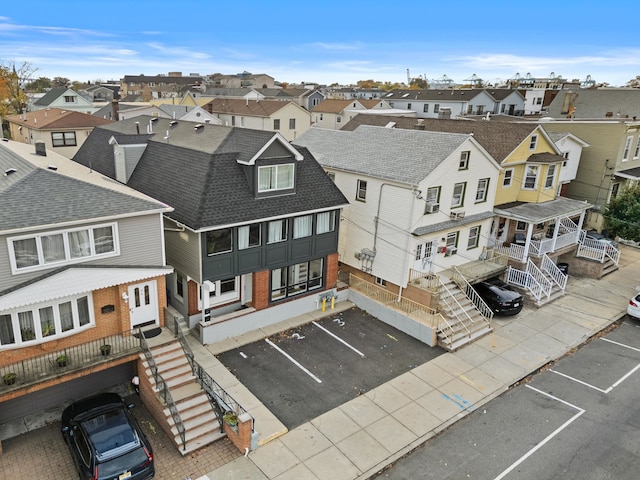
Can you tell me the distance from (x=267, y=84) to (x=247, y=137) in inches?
6005

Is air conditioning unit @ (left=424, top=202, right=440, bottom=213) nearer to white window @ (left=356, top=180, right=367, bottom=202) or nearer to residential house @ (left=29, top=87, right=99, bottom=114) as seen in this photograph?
white window @ (left=356, top=180, right=367, bottom=202)

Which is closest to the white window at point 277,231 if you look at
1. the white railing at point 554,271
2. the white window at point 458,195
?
the white window at point 458,195

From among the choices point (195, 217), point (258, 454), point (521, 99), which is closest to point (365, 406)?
point (258, 454)

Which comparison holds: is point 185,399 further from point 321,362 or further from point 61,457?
point 321,362

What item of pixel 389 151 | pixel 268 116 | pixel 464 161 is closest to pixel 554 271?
pixel 464 161

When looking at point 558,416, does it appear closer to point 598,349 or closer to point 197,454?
point 598,349

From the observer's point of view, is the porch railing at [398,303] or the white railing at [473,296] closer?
the porch railing at [398,303]

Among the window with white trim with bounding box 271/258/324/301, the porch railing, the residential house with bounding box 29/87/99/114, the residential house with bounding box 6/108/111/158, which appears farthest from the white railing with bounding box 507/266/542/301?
the residential house with bounding box 29/87/99/114

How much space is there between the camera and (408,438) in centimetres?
1495

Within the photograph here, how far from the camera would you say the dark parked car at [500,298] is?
23141 mm

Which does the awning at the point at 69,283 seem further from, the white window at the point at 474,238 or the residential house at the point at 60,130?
the residential house at the point at 60,130

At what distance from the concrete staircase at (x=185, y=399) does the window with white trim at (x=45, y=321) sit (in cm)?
269

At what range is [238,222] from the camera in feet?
62.1

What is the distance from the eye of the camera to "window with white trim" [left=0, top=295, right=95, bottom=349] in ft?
47.1
